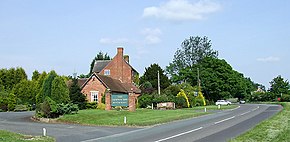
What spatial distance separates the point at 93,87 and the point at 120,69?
15.1m

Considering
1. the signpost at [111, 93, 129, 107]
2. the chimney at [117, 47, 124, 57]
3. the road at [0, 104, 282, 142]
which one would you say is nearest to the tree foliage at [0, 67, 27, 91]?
the chimney at [117, 47, 124, 57]

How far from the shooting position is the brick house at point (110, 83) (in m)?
47.5

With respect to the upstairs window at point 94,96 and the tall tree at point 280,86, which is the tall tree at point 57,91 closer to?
the upstairs window at point 94,96

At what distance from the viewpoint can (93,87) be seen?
5319 centimetres

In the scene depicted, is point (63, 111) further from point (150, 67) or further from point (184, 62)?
point (184, 62)

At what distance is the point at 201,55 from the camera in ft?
337

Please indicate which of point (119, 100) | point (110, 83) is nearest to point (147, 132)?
point (119, 100)

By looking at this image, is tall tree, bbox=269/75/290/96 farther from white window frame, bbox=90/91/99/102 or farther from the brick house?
white window frame, bbox=90/91/99/102

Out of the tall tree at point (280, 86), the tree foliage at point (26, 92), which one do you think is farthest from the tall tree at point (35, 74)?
the tall tree at point (280, 86)

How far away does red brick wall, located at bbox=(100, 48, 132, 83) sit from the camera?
6781 centimetres

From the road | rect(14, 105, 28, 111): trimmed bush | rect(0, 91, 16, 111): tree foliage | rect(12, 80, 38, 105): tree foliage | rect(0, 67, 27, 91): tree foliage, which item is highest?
rect(0, 67, 27, 91): tree foliage

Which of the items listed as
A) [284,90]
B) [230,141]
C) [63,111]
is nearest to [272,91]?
[284,90]

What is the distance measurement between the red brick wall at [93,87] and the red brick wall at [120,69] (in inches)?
553

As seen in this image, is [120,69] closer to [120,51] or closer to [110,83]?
[120,51]
